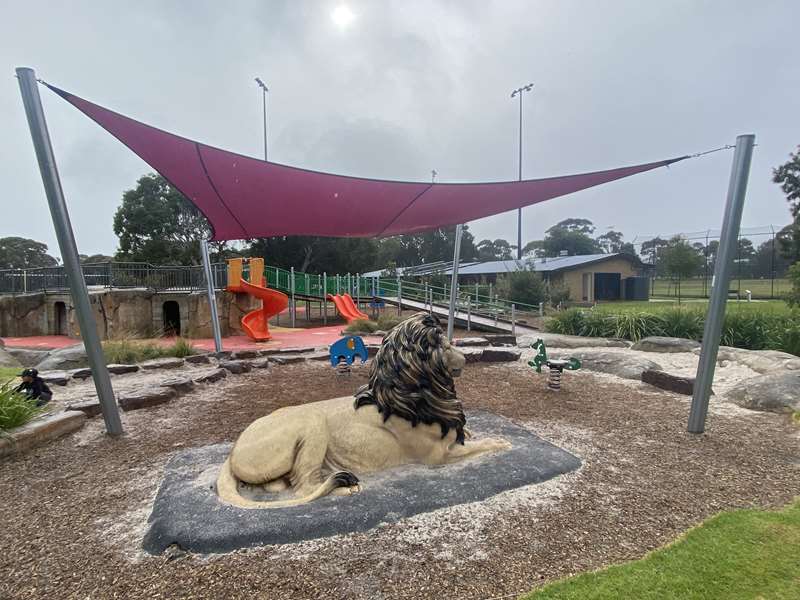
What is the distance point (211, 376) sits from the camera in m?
5.27

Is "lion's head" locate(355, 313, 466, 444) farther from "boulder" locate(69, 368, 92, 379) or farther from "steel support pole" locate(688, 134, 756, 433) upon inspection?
"boulder" locate(69, 368, 92, 379)

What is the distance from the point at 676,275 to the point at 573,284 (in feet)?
14.3

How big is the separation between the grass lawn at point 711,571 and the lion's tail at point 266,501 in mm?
1053

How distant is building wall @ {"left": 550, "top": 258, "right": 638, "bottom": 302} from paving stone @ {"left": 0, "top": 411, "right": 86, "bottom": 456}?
19.4m

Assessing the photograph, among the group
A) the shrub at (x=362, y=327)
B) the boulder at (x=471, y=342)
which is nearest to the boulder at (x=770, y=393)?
the boulder at (x=471, y=342)

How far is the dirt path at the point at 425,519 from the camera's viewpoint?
1606mm

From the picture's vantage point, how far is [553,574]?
1625 millimetres

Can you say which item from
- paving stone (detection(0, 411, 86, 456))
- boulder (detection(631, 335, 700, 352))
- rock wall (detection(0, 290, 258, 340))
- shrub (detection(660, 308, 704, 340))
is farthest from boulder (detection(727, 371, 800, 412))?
rock wall (detection(0, 290, 258, 340))

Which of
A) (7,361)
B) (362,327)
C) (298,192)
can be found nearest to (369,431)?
(298,192)

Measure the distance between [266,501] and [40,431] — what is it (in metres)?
2.21

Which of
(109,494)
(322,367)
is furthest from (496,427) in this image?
(322,367)

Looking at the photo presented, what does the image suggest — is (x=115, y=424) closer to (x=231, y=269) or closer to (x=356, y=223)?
(x=356, y=223)

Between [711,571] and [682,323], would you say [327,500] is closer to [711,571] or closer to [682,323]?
[711,571]

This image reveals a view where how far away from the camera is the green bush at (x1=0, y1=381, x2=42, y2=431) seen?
10.1 ft
